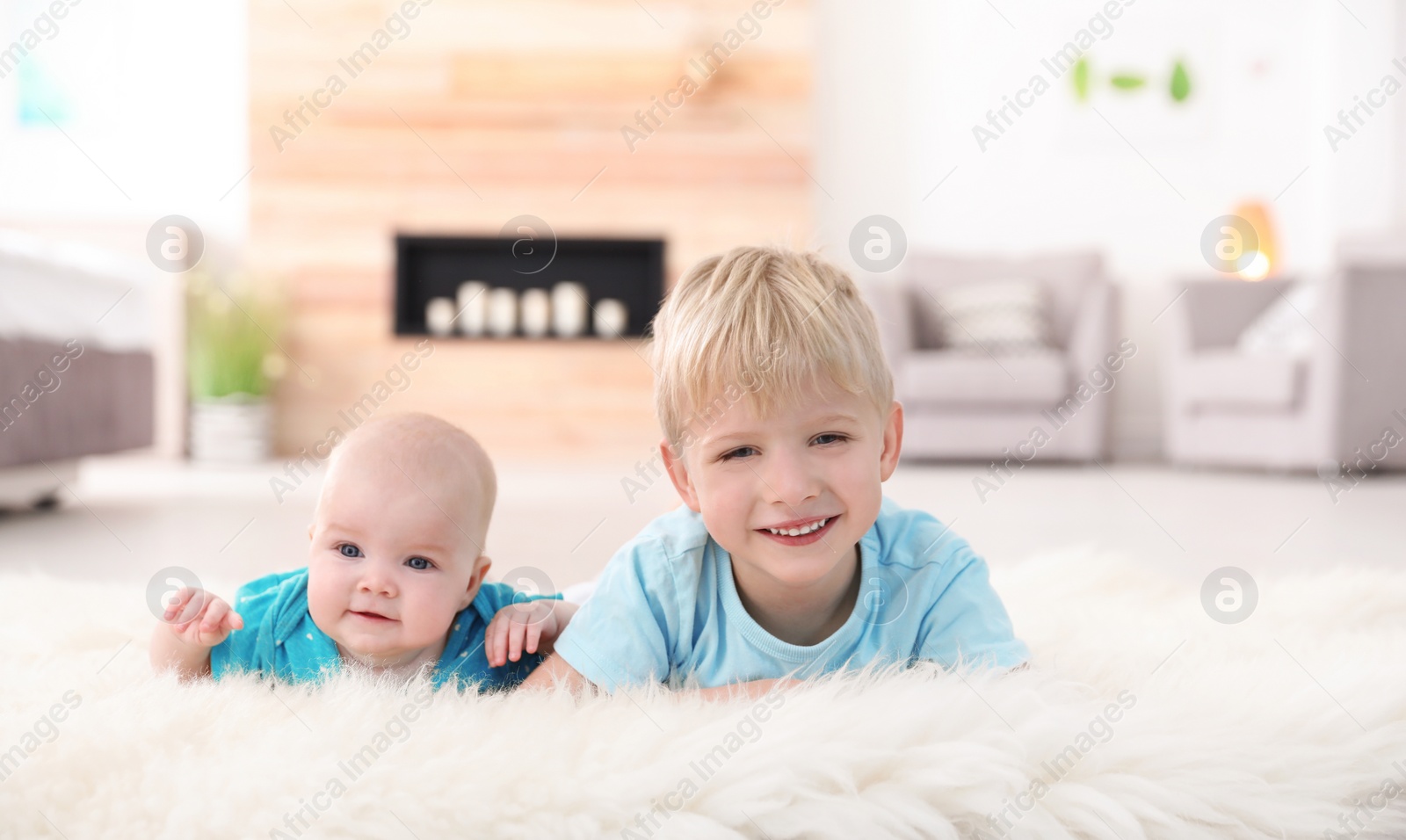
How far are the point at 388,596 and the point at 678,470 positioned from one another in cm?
28

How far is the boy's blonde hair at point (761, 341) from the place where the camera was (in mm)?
893

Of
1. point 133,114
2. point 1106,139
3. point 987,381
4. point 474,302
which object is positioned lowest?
point 987,381

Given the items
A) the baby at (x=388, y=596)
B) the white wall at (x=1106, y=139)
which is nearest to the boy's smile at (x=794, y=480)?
the baby at (x=388, y=596)

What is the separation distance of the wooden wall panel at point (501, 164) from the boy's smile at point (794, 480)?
151 inches

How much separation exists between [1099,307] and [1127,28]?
1610mm

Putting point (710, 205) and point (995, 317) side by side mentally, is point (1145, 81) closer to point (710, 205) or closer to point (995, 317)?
point (995, 317)

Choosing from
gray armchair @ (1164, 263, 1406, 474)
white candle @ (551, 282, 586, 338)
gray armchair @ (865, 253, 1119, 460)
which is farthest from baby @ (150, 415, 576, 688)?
white candle @ (551, 282, 586, 338)

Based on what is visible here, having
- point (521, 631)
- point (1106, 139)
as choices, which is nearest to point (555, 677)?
point (521, 631)

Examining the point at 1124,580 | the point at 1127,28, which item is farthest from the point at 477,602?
the point at 1127,28

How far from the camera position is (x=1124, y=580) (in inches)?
59.6

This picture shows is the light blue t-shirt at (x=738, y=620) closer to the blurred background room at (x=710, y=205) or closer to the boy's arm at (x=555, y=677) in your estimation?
the boy's arm at (x=555, y=677)

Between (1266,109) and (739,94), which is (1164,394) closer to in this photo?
(1266,109)

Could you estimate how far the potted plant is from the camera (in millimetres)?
4500

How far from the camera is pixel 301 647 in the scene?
1025 millimetres
